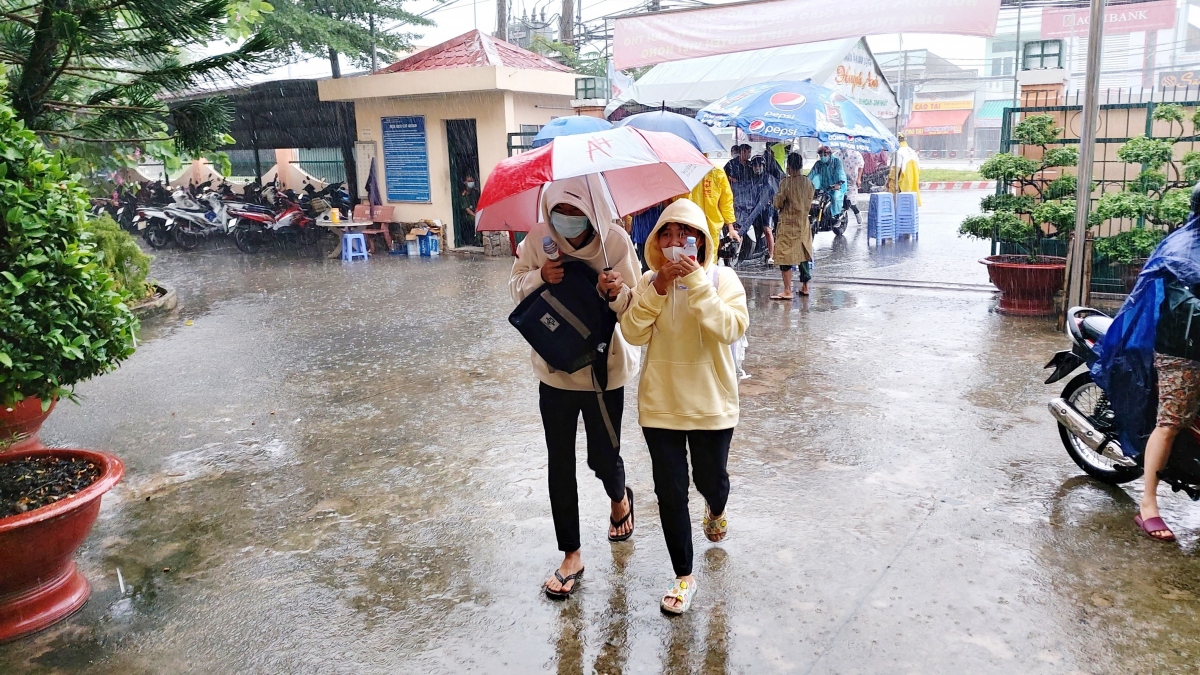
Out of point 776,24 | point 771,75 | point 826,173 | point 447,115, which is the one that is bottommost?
point 826,173

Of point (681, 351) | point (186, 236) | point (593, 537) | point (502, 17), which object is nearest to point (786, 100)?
point (593, 537)

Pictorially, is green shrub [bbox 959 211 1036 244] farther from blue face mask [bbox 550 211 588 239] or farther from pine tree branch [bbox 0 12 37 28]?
pine tree branch [bbox 0 12 37 28]

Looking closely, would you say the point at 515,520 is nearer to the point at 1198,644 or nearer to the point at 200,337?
the point at 1198,644

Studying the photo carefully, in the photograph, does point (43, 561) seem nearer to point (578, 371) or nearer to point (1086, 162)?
point (578, 371)

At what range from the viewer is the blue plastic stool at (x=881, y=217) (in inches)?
523

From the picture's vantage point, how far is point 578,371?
312cm

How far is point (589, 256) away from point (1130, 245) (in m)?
5.97

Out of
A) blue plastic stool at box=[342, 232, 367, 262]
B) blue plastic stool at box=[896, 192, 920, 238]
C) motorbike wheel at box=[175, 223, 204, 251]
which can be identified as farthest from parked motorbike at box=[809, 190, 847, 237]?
motorbike wheel at box=[175, 223, 204, 251]

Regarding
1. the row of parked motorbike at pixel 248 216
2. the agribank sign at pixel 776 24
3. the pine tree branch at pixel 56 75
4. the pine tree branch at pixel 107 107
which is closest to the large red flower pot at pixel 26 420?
the pine tree branch at pixel 107 107

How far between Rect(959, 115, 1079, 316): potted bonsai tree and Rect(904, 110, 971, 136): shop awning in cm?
3523

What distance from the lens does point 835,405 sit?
5.48 metres

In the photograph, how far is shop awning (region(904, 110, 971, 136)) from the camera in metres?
40.8

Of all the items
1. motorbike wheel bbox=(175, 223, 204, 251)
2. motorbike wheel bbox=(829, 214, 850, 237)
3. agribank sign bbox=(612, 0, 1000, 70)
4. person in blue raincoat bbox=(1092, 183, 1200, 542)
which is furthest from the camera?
motorbike wheel bbox=(175, 223, 204, 251)

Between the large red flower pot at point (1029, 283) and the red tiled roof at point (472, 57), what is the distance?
8.16m
